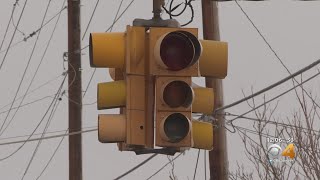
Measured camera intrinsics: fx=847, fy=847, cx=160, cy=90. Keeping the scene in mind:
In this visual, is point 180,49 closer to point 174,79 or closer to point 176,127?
point 174,79

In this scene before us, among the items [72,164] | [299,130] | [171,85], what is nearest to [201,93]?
[171,85]

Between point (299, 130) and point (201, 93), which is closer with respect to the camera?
point (201, 93)

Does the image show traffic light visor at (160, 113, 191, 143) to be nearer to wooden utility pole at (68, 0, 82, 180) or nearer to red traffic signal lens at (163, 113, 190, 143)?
red traffic signal lens at (163, 113, 190, 143)

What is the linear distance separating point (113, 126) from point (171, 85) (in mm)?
515

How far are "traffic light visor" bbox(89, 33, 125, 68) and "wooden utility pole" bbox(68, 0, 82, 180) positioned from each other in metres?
8.88

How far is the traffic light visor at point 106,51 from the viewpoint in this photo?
6.07 m

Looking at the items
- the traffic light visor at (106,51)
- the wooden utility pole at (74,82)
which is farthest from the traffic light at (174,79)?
the wooden utility pole at (74,82)

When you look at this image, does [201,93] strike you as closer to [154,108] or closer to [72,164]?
[154,108]

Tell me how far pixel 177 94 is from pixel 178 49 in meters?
0.32

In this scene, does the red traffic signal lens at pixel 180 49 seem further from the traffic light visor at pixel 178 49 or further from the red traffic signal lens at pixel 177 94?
the red traffic signal lens at pixel 177 94

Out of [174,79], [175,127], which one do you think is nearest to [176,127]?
[175,127]

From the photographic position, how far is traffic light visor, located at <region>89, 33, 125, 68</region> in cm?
607

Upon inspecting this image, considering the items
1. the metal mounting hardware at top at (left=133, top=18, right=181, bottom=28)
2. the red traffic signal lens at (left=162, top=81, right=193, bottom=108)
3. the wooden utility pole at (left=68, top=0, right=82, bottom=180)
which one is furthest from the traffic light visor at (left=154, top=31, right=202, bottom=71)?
the wooden utility pole at (left=68, top=0, right=82, bottom=180)

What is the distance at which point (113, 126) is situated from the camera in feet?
20.0
